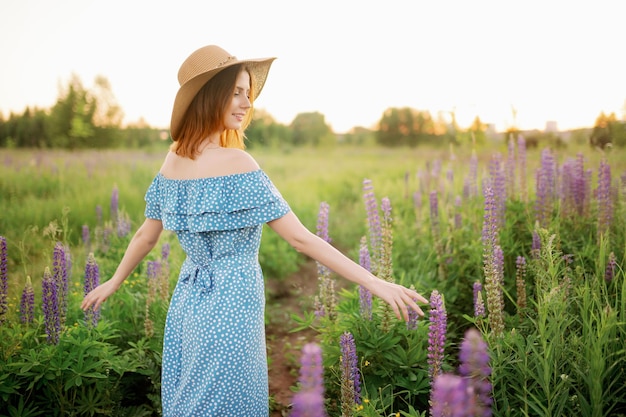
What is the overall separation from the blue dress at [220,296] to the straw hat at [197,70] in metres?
0.35

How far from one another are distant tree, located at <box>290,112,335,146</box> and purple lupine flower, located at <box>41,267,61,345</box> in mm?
21404

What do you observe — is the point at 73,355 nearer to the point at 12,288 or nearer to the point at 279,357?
the point at 12,288

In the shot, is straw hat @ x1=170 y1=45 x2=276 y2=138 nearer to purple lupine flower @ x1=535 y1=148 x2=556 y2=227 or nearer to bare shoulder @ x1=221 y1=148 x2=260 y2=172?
bare shoulder @ x1=221 y1=148 x2=260 y2=172

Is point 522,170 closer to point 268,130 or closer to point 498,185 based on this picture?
point 498,185

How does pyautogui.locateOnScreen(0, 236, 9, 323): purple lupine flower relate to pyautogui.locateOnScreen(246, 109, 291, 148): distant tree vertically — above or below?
below

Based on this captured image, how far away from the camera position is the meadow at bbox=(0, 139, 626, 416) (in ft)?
7.75

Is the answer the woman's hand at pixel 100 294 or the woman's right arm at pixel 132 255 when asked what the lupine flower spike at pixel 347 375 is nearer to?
the woman's right arm at pixel 132 255

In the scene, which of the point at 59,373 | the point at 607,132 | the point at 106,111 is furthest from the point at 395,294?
the point at 106,111

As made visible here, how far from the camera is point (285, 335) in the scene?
479 centimetres

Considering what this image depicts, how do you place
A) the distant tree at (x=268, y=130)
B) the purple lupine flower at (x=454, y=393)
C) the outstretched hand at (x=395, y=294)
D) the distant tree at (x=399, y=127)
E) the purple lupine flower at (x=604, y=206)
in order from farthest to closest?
the distant tree at (x=399, y=127)
the distant tree at (x=268, y=130)
the purple lupine flower at (x=604, y=206)
the outstretched hand at (x=395, y=294)
the purple lupine flower at (x=454, y=393)

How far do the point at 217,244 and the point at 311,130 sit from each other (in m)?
24.0

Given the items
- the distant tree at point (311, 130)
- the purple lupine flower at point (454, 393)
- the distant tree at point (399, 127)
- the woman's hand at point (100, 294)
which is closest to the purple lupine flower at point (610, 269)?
the purple lupine flower at point (454, 393)

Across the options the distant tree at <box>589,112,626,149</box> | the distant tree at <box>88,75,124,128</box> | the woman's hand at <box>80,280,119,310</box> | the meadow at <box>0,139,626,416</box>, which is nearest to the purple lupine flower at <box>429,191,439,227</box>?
the meadow at <box>0,139,626,416</box>

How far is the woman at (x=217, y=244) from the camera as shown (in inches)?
86.3
